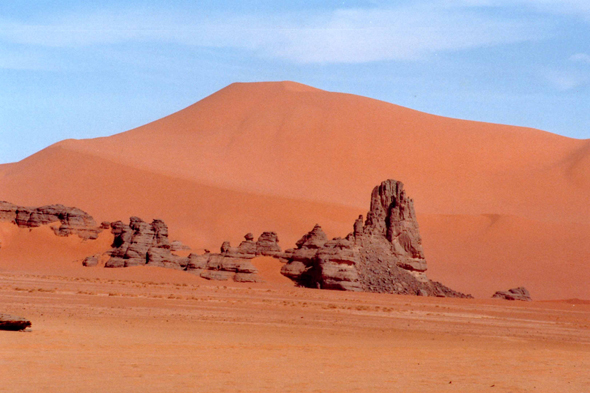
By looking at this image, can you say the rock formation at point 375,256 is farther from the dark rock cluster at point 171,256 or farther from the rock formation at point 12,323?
the rock formation at point 12,323

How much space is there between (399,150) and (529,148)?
20.2 metres

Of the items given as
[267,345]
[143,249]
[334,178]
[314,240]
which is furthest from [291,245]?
[267,345]

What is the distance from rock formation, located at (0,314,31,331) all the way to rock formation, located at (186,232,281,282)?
958 inches

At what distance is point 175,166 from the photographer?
3686 inches

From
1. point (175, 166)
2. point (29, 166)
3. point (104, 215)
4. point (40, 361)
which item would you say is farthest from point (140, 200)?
point (40, 361)

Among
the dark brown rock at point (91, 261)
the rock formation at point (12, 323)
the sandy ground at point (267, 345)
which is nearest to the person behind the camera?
the sandy ground at point (267, 345)

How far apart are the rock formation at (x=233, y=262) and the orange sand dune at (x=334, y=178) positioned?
66.5 ft

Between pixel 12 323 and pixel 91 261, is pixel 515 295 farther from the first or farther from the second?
pixel 12 323

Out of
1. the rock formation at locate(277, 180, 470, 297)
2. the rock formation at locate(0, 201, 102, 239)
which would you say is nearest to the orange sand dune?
the rock formation at locate(277, 180, 470, 297)

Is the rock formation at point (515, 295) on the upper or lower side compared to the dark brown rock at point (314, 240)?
lower

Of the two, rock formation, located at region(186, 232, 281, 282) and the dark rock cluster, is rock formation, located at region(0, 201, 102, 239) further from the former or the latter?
rock formation, located at region(186, 232, 281, 282)

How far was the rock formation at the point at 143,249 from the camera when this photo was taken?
1581 inches

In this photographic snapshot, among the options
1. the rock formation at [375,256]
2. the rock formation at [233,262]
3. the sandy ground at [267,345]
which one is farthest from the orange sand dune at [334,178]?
the sandy ground at [267,345]

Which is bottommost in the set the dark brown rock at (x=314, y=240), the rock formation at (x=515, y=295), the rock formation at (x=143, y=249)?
the rock formation at (x=515, y=295)
